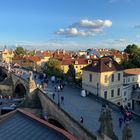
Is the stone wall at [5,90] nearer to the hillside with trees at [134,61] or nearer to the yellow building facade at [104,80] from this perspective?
the yellow building facade at [104,80]

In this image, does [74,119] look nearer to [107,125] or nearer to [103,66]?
[107,125]

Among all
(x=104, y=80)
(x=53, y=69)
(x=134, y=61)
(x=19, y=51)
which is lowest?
(x=53, y=69)

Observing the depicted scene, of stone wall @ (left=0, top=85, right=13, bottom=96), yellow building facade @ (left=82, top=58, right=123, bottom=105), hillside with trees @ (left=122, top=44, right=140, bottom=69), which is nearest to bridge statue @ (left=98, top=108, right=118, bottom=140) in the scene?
yellow building facade @ (left=82, top=58, right=123, bottom=105)

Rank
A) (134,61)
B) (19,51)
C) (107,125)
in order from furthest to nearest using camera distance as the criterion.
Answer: (19,51), (134,61), (107,125)

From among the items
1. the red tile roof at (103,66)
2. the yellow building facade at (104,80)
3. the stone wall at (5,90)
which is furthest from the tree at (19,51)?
the yellow building facade at (104,80)

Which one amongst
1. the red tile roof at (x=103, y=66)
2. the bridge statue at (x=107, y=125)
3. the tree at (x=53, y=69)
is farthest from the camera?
the tree at (x=53, y=69)

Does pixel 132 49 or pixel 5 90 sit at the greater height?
pixel 132 49

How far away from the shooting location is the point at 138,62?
241 ft

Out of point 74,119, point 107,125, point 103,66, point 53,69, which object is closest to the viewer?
point 107,125

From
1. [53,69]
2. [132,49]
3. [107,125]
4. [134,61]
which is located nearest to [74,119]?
[107,125]

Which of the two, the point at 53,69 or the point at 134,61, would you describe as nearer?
the point at 53,69

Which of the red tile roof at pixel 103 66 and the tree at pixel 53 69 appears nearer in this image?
the red tile roof at pixel 103 66

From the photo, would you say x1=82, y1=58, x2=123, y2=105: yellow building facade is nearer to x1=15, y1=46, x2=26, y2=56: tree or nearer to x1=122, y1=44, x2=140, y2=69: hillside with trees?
x1=122, y1=44, x2=140, y2=69: hillside with trees

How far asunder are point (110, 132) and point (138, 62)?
6094 cm
